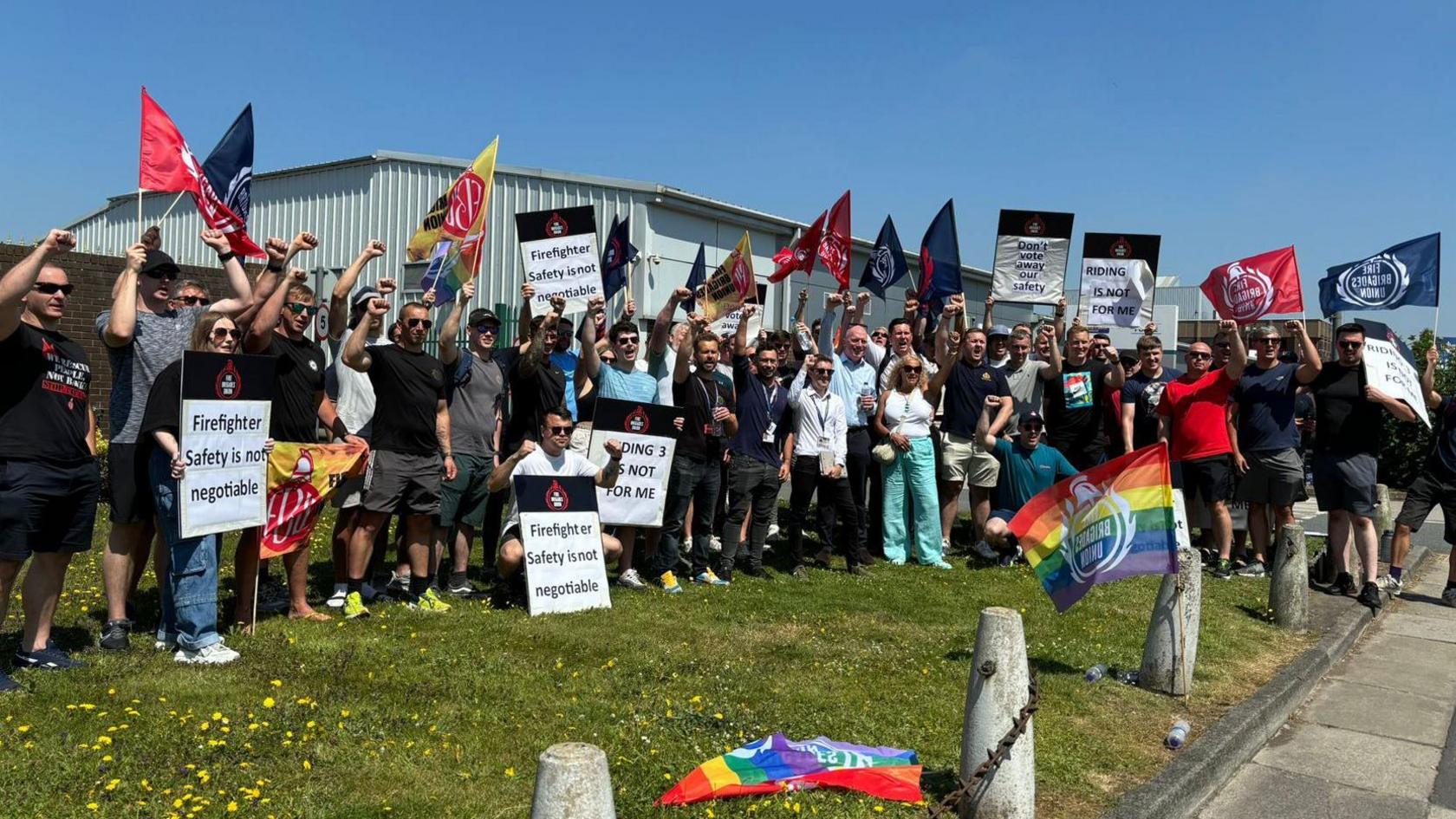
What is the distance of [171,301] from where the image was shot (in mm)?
6203

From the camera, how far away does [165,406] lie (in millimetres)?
5691

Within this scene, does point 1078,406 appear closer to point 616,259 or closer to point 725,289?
point 725,289

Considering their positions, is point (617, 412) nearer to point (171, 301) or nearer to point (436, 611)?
point (436, 611)

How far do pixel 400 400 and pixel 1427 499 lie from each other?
9.51 metres

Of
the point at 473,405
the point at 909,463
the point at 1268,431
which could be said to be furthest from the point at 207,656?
the point at 1268,431

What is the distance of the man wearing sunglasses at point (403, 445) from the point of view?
7164mm

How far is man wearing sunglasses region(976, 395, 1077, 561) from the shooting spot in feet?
31.7

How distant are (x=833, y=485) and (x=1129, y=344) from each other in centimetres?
2924

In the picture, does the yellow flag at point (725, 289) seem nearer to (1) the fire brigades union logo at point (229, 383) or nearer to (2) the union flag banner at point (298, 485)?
(2) the union flag banner at point (298, 485)

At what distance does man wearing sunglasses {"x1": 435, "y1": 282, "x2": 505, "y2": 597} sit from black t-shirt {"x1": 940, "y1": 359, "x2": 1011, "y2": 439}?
4.80m

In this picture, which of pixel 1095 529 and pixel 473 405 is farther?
pixel 473 405

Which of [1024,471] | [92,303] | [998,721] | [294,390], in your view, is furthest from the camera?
[92,303]

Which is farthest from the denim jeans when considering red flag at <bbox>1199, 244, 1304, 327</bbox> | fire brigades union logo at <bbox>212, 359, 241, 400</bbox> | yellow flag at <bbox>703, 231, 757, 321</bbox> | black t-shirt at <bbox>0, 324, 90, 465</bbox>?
red flag at <bbox>1199, 244, 1304, 327</bbox>

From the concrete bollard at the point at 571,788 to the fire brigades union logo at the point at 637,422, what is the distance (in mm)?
5417
